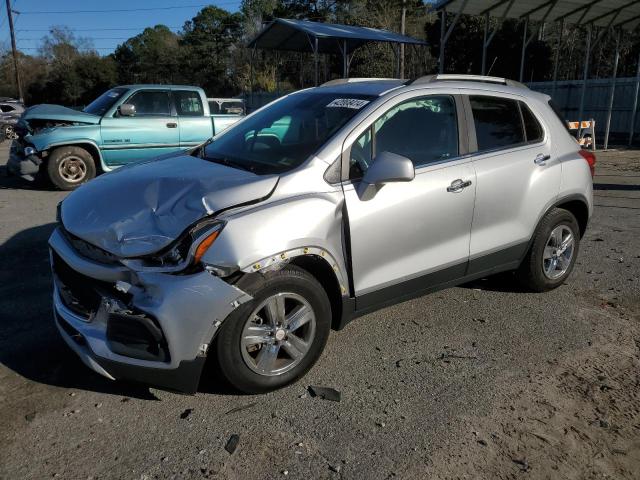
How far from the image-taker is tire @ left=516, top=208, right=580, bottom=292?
4609 millimetres

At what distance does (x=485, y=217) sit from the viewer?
411cm

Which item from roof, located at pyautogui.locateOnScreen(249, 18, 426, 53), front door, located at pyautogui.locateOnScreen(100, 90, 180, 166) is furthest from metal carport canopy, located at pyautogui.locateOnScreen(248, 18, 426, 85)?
front door, located at pyautogui.locateOnScreen(100, 90, 180, 166)

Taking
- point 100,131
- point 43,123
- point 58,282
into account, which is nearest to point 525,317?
point 58,282

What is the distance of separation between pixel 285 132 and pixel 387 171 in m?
1.05

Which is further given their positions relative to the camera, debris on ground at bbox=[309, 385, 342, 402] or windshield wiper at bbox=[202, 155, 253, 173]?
windshield wiper at bbox=[202, 155, 253, 173]

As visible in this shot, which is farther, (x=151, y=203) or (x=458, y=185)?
(x=458, y=185)

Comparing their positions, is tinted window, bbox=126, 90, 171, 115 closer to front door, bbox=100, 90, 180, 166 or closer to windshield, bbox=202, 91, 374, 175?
front door, bbox=100, 90, 180, 166

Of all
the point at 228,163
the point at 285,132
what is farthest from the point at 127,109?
the point at 228,163

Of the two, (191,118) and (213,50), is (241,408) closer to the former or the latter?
(191,118)

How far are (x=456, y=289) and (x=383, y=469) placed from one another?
2.60 m

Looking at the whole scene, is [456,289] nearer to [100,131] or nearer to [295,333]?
[295,333]

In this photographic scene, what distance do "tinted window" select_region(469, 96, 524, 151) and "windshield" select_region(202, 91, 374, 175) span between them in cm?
99

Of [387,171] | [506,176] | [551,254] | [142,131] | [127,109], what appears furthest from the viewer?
[142,131]

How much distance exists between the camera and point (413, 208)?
3.62 meters
